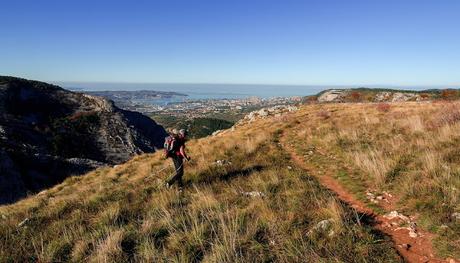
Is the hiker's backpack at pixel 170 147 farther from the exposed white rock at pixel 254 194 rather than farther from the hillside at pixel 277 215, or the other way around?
the exposed white rock at pixel 254 194

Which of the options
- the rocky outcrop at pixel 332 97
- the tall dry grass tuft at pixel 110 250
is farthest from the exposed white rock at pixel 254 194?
the rocky outcrop at pixel 332 97

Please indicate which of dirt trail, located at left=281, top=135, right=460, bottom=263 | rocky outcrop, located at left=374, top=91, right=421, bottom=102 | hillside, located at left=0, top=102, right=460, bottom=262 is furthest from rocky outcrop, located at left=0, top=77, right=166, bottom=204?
rocky outcrop, located at left=374, top=91, right=421, bottom=102

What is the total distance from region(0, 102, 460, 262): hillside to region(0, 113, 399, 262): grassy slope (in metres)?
0.02

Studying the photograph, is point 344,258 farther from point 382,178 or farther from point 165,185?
point 165,185

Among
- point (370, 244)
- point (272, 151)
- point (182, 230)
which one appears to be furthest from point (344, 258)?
point (272, 151)

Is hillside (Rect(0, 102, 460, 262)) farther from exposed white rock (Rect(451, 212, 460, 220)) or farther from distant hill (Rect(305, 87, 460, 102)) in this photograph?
distant hill (Rect(305, 87, 460, 102))

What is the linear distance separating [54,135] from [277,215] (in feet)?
250

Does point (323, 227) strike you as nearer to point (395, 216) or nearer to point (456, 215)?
point (395, 216)

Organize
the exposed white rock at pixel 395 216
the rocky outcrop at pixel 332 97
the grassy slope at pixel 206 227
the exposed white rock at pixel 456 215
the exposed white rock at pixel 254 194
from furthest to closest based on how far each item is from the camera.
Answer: the rocky outcrop at pixel 332 97 → the exposed white rock at pixel 254 194 → the exposed white rock at pixel 395 216 → the exposed white rock at pixel 456 215 → the grassy slope at pixel 206 227

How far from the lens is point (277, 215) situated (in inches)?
261

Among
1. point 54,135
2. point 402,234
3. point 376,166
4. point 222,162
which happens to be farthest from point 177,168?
point 54,135

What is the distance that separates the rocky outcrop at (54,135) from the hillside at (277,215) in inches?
983

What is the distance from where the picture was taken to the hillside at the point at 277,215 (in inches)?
211

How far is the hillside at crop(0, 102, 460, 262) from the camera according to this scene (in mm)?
5348
